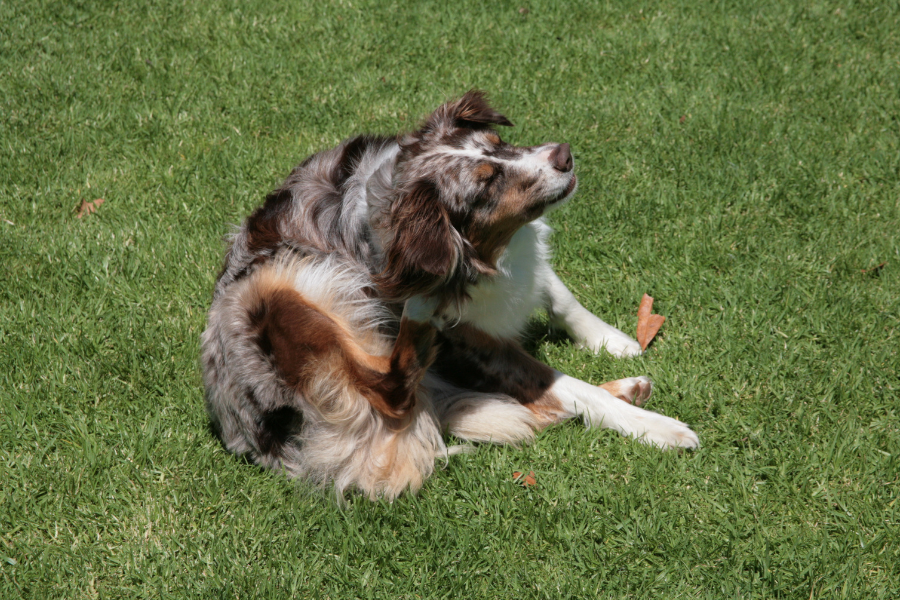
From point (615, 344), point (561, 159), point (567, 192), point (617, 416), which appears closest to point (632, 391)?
point (617, 416)

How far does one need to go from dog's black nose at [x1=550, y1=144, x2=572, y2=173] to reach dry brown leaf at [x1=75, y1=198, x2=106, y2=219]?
3450mm

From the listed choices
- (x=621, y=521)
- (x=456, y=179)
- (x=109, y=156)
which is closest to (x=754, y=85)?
(x=456, y=179)

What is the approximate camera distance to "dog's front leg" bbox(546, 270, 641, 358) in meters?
3.87

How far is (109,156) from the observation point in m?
5.39

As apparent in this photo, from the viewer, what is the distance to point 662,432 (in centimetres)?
336

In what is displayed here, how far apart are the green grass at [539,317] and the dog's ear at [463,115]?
130 cm

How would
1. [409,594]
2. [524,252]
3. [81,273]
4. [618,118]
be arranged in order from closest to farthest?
[409,594] → [524,252] → [81,273] → [618,118]

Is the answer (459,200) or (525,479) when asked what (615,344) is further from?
(459,200)

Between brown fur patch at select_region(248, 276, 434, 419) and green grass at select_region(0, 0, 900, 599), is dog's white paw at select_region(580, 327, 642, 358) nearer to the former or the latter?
green grass at select_region(0, 0, 900, 599)

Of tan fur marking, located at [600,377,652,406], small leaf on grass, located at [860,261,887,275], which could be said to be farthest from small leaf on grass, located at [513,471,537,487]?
small leaf on grass, located at [860,261,887,275]

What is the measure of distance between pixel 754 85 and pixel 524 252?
321cm

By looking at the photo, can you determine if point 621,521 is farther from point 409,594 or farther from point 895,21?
point 895,21

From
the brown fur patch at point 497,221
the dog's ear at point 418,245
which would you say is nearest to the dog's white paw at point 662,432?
the brown fur patch at point 497,221

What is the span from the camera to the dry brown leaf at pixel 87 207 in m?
4.96
